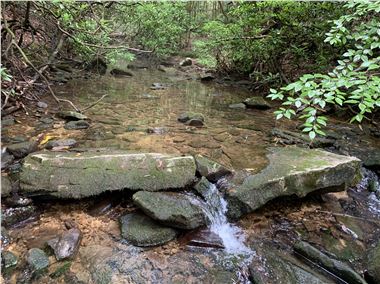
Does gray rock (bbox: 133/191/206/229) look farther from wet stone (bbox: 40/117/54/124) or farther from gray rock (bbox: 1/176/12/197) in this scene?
wet stone (bbox: 40/117/54/124)

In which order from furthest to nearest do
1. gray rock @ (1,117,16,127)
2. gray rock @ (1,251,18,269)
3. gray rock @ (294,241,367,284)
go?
1. gray rock @ (1,117,16,127)
2. gray rock @ (294,241,367,284)
3. gray rock @ (1,251,18,269)

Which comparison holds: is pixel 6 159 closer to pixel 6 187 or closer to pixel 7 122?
pixel 6 187

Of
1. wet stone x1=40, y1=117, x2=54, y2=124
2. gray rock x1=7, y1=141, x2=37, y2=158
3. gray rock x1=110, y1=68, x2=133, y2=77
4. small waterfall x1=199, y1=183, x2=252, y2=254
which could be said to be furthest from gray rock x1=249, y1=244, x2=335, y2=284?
gray rock x1=110, y1=68, x2=133, y2=77

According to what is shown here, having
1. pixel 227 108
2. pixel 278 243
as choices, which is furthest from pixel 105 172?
pixel 227 108

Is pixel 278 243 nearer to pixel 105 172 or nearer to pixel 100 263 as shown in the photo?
pixel 100 263

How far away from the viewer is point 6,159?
424cm

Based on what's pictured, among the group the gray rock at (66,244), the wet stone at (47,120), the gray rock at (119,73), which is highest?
the gray rock at (66,244)

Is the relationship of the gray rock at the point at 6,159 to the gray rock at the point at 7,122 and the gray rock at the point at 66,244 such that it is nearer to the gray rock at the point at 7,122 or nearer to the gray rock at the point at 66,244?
the gray rock at the point at 7,122

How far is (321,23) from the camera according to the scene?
7.70 m

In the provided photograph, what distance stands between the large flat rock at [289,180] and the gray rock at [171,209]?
1.43ft

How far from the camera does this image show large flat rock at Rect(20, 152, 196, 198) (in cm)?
350

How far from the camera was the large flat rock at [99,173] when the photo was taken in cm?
350

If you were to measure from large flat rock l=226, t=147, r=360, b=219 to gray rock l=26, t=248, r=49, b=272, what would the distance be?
6.02ft

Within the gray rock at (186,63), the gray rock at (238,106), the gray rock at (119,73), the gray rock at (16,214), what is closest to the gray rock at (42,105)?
the gray rock at (16,214)
